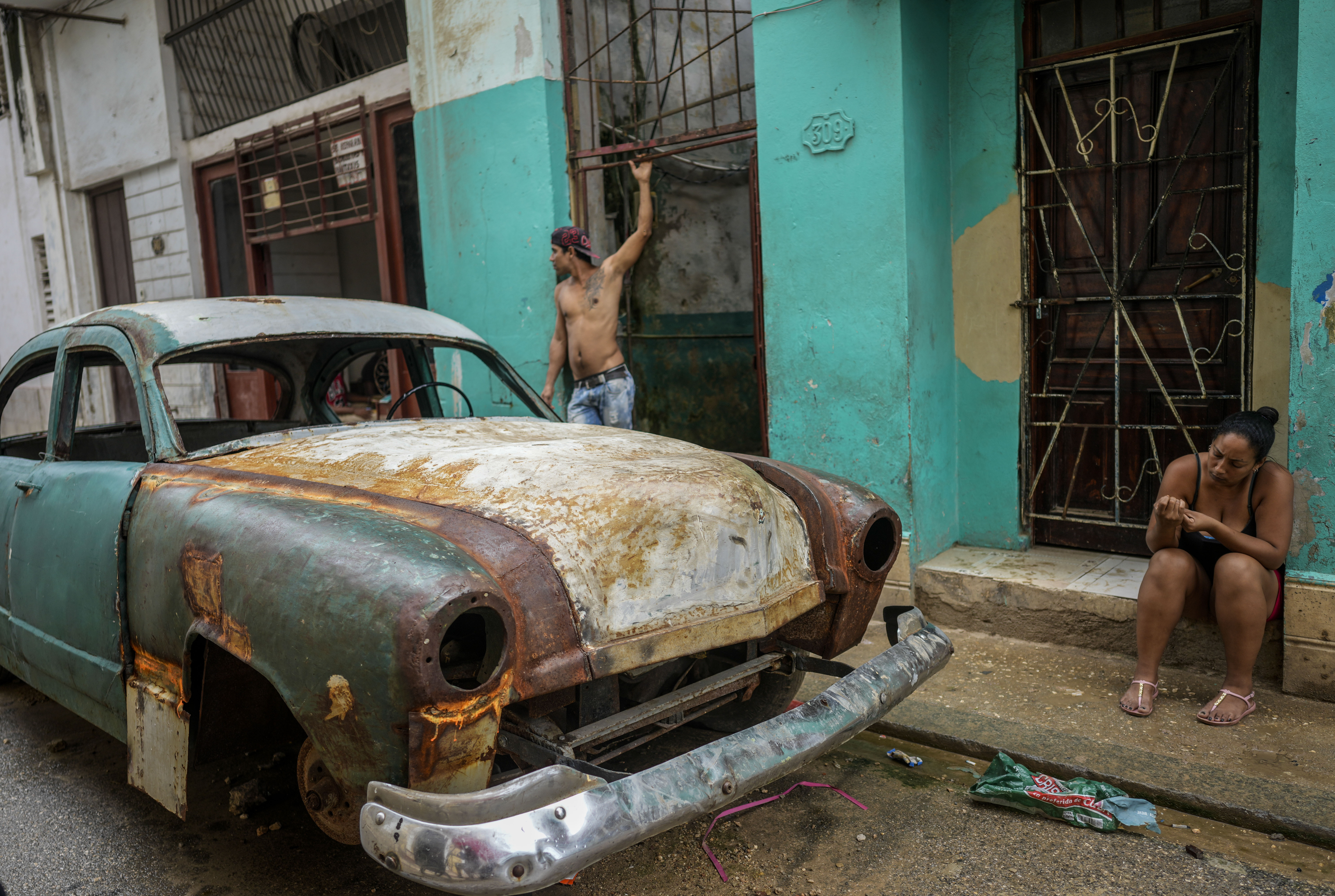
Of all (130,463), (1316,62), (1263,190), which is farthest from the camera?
(1263,190)

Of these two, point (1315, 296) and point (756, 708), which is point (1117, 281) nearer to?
point (1315, 296)

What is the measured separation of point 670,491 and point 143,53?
9.68 metres

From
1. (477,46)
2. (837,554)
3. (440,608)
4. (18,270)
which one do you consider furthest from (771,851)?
(18,270)

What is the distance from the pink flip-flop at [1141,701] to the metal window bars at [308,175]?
6.34 m

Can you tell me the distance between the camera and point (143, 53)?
9477 mm

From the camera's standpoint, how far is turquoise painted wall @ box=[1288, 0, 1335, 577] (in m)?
3.26

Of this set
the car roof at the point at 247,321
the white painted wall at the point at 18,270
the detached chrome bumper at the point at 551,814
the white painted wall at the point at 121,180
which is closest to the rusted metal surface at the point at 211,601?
the detached chrome bumper at the point at 551,814

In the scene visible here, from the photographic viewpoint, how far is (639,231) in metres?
5.45

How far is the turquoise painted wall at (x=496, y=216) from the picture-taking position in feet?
19.4

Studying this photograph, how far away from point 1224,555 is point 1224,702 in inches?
20.0

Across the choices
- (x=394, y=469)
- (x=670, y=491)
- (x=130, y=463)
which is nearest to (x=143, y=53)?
(x=130, y=463)

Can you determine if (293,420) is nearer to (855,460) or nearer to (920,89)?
(855,460)

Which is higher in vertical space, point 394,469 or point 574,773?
point 394,469

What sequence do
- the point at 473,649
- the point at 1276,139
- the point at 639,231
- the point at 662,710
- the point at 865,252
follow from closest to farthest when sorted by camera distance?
the point at 473,649 → the point at 662,710 → the point at 1276,139 → the point at 865,252 → the point at 639,231
